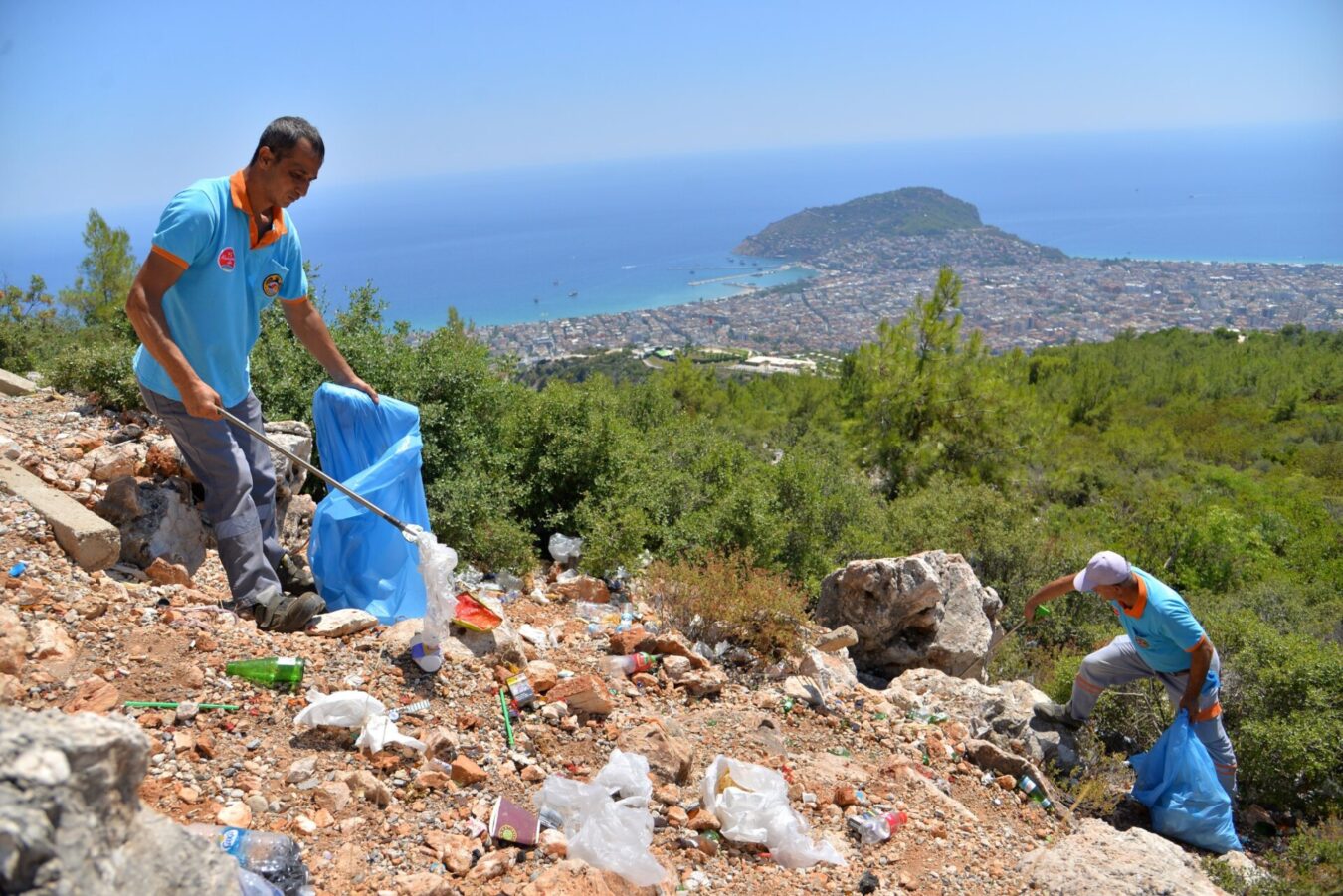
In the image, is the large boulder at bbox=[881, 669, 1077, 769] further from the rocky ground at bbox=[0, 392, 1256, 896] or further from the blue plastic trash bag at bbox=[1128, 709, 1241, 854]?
the blue plastic trash bag at bbox=[1128, 709, 1241, 854]

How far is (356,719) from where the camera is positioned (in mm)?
3193

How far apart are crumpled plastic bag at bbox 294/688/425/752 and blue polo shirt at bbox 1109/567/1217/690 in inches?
166

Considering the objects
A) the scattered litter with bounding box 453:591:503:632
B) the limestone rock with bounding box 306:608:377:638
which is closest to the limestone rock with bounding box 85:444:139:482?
the limestone rock with bounding box 306:608:377:638

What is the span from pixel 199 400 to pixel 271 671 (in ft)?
3.90

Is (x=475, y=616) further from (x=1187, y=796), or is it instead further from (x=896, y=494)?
(x=896, y=494)

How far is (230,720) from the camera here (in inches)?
121

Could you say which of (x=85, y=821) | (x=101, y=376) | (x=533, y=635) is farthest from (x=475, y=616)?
(x=101, y=376)

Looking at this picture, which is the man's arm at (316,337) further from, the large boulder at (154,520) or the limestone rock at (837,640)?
the limestone rock at (837,640)

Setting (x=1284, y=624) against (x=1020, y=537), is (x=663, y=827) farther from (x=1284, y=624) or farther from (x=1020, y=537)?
(x=1284, y=624)

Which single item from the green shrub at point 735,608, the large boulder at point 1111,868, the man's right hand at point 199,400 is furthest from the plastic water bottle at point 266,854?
the green shrub at point 735,608

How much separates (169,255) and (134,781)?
2673 millimetres

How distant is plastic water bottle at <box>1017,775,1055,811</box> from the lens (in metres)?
4.48

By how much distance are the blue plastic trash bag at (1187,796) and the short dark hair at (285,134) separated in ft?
18.1

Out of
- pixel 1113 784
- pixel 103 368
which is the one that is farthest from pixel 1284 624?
pixel 103 368
